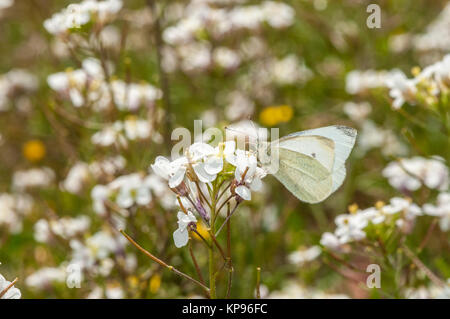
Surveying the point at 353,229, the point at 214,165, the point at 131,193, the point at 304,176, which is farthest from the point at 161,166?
the point at 131,193

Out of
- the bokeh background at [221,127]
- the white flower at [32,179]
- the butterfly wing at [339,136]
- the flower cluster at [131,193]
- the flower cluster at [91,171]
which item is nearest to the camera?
the butterfly wing at [339,136]

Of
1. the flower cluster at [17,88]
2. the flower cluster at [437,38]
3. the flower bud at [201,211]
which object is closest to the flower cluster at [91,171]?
the flower bud at [201,211]

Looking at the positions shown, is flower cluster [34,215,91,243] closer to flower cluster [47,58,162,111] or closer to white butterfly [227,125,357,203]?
flower cluster [47,58,162,111]

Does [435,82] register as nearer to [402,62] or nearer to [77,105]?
[77,105]

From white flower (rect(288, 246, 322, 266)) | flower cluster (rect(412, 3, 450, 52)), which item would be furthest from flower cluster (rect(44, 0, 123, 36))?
flower cluster (rect(412, 3, 450, 52))

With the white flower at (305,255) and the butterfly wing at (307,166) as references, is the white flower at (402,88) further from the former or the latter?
the white flower at (305,255)
